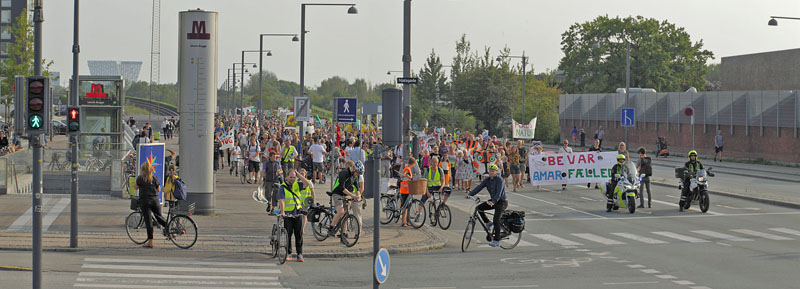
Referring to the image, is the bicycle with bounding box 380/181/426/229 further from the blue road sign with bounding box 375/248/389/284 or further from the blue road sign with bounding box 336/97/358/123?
the blue road sign with bounding box 375/248/389/284

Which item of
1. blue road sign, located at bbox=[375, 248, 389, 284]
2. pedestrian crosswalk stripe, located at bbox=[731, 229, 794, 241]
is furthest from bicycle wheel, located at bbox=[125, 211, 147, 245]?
pedestrian crosswalk stripe, located at bbox=[731, 229, 794, 241]

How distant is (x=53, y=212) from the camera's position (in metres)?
21.7

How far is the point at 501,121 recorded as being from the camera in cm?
8506

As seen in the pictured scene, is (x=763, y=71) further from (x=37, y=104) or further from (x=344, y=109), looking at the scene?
(x=37, y=104)

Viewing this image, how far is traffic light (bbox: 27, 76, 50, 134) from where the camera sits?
11.4 metres

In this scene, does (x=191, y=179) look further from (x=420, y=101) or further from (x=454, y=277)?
(x=420, y=101)

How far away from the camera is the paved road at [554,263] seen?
45.0 ft

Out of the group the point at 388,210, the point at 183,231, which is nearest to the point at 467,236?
the point at 388,210

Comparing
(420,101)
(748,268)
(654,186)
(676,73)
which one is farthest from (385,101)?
(420,101)

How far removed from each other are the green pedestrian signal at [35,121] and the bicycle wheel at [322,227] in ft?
24.2

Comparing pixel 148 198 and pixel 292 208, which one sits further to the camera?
pixel 148 198

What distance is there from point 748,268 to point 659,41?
73530 mm

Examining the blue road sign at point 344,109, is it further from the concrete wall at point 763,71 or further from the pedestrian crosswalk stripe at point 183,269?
the concrete wall at point 763,71

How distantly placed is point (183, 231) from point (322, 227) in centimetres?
283
